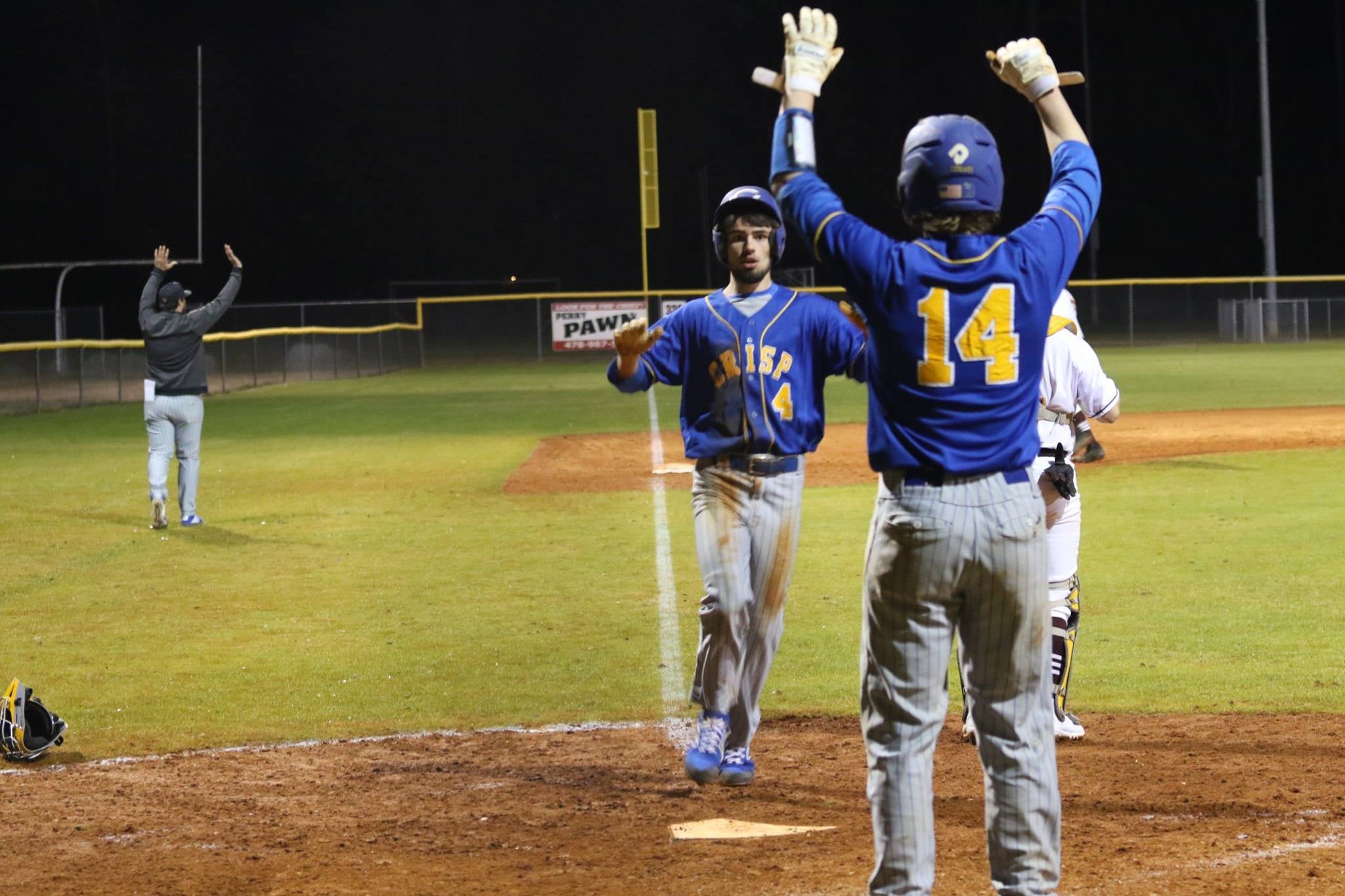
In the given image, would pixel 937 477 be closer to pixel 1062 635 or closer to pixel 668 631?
pixel 1062 635

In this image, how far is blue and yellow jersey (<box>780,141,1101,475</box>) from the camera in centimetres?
371

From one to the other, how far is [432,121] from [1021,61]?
2607 inches

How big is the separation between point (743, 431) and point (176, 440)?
9081 millimetres

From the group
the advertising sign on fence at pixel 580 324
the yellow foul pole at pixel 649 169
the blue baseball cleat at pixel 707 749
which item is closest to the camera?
the blue baseball cleat at pixel 707 749

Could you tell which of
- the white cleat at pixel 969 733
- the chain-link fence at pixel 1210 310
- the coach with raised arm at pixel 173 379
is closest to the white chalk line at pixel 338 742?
the white cleat at pixel 969 733

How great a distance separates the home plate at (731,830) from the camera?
5.11 m

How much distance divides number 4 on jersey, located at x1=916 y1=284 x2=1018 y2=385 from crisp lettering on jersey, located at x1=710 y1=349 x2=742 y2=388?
187cm

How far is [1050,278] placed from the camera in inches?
150

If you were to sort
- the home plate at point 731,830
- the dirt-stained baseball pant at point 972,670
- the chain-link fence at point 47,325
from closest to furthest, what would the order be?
the dirt-stained baseball pant at point 972,670 < the home plate at point 731,830 < the chain-link fence at point 47,325

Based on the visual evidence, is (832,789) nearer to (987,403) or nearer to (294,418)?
(987,403)

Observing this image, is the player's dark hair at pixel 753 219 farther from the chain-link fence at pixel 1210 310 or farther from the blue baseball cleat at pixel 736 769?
the chain-link fence at pixel 1210 310

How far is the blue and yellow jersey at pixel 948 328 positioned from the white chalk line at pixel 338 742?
3224 millimetres

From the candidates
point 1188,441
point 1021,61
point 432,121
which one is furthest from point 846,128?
point 1021,61

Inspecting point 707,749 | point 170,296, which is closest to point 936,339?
point 707,749
